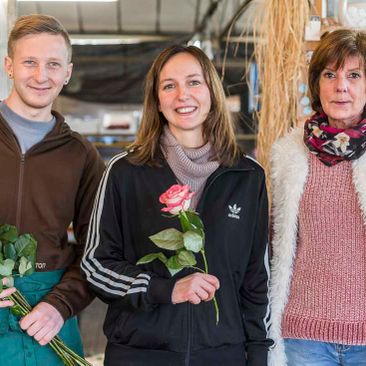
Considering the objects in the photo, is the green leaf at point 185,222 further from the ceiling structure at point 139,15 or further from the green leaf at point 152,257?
the ceiling structure at point 139,15

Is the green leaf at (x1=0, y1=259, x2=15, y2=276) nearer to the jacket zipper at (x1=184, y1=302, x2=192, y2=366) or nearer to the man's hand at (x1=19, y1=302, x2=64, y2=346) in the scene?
the man's hand at (x1=19, y1=302, x2=64, y2=346)

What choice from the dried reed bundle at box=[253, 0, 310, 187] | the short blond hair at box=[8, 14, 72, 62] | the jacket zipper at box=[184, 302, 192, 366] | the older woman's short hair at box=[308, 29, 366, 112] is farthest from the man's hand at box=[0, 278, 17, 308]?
the dried reed bundle at box=[253, 0, 310, 187]

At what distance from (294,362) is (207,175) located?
73cm

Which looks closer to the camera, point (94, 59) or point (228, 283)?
point (228, 283)

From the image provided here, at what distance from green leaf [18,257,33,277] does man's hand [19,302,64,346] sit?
0.15 m

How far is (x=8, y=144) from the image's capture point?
236 cm

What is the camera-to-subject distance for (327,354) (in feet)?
7.65

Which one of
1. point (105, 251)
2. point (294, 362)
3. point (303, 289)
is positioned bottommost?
point (294, 362)

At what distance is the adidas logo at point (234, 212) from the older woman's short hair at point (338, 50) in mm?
584

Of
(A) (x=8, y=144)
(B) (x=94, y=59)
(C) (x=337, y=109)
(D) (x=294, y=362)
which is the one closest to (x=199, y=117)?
(C) (x=337, y=109)

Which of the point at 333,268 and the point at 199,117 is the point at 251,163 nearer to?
the point at 199,117

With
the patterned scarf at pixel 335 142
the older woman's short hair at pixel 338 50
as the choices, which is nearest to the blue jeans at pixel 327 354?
the patterned scarf at pixel 335 142

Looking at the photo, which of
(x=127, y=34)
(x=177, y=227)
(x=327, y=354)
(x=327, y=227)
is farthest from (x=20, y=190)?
(x=127, y=34)

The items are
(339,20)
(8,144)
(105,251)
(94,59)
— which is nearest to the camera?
(105,251)
